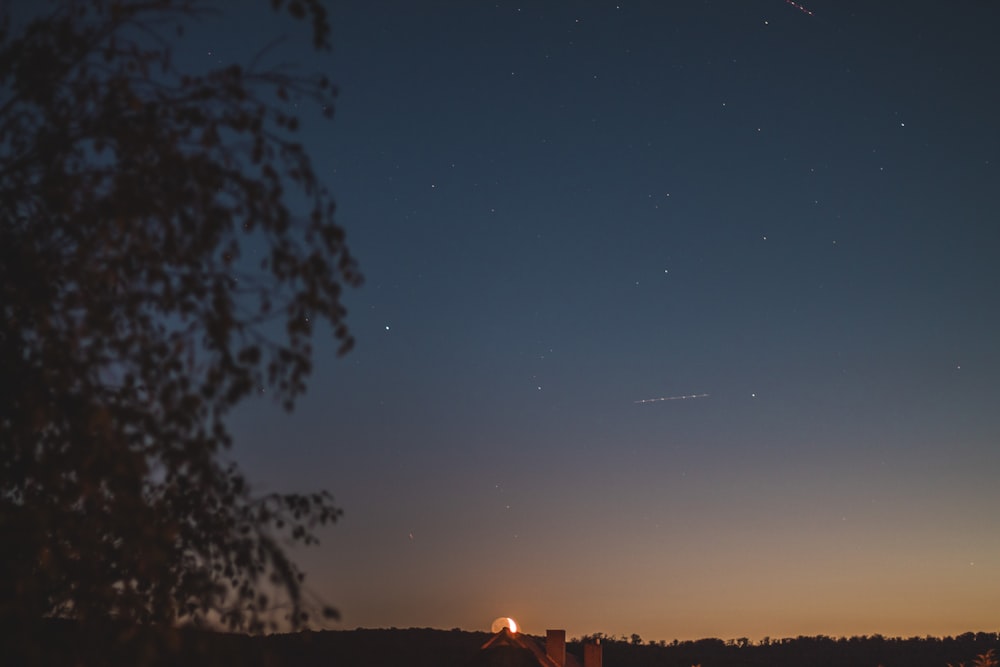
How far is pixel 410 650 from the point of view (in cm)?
5316

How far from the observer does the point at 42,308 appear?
227 inches

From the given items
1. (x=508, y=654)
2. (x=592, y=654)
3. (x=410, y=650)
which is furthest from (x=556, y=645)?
(x=410, y=650)

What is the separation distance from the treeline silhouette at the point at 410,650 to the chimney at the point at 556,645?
2.81 metres

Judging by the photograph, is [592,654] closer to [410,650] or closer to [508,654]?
[508,654]

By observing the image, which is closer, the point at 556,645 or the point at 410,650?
the point at 556,645

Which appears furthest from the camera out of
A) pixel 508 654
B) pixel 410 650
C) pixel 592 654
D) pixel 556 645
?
pixel 410 650

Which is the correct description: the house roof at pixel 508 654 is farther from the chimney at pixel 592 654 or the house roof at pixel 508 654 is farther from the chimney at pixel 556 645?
the chimney at pixel 592 654

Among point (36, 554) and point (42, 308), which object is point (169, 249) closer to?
point (42, 308)

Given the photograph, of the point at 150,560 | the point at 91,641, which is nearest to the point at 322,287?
the point at 150,560

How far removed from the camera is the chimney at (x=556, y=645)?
3005 centimetres

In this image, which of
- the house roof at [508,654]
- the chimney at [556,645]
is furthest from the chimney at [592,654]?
the house roof at [508,654]

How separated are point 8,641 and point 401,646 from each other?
51608 millimetres

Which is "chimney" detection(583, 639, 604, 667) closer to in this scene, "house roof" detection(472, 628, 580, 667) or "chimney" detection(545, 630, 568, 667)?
"chimney" detection(545, 630, 568, 667)

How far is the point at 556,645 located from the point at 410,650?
82.2 feet
